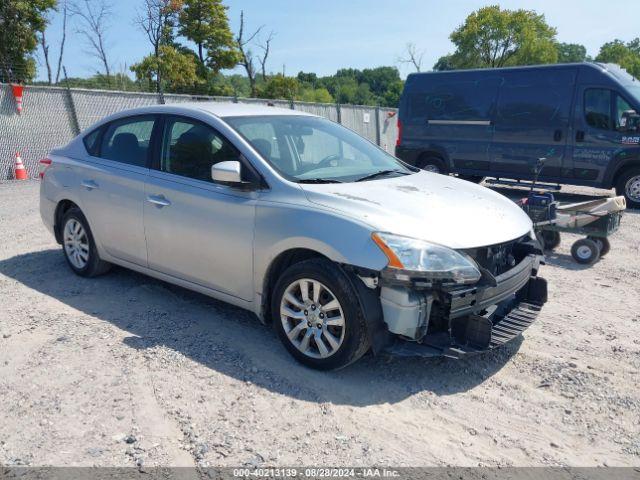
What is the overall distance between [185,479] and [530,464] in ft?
5.63

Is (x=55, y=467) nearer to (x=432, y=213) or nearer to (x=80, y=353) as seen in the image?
(x=80, y=353)

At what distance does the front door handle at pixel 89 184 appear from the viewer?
5.04m

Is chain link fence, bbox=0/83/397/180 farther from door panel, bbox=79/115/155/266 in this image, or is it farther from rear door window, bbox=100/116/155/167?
door panel, bbox=79/115/155/266

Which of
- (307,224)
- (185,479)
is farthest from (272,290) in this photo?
(185,479)

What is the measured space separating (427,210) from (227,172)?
1398 millimetres

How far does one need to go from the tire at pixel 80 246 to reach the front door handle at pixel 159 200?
1118 millimetres

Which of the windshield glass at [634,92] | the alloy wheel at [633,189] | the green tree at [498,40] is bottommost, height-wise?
the alloy wheel at [633,189]

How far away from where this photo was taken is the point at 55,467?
105 inches

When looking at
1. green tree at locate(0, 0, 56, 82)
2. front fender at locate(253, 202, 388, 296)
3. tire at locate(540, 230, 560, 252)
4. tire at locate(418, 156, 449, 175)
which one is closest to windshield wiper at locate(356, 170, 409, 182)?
front fender at locate(253, 202, 388, 296)

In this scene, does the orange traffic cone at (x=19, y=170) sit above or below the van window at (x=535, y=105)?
below

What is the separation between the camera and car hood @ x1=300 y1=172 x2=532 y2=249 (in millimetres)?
3324

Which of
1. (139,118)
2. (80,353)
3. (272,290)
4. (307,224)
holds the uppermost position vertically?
(139,118)

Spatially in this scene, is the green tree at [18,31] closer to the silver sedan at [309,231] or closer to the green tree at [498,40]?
the silver sedan at [309,231]

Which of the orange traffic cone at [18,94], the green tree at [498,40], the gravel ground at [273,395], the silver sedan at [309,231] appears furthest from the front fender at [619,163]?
the green tree at [498,40]
